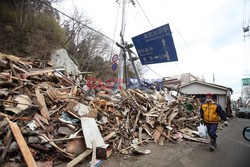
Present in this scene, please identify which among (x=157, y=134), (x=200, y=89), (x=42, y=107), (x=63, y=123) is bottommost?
(x=157, y=134)

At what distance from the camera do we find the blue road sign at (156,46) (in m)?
8.77

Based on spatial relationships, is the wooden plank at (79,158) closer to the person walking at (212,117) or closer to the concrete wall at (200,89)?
the person walking at (212,117)

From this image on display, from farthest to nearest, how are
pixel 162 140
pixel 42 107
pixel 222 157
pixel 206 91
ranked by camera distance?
pixel 206 91 → pixel 162 140 → pixel 42 107 → pixel 222 157

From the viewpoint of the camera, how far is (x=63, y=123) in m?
4.25

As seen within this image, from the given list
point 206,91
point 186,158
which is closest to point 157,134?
point 186,158

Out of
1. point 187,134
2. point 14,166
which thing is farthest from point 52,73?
point 187,134

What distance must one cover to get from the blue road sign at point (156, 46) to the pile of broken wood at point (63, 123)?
3708 mm

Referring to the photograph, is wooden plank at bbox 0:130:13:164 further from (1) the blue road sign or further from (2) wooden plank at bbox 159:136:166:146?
(1) the blue road sign

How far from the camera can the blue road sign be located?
8.77 metres

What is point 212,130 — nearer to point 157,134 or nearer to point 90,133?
point 157,134

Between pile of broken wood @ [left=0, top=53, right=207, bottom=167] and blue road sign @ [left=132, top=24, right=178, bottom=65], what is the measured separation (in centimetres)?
371

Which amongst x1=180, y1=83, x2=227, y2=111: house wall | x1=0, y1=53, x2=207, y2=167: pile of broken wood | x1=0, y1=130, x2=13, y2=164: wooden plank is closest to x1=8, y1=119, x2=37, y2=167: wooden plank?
x1=0, y1=53, x2=207, y2=167: pile of broken wood

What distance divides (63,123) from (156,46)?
301 inches

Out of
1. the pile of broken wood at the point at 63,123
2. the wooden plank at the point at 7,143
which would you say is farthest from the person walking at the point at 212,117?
the wooden plank at the point at 7,143
